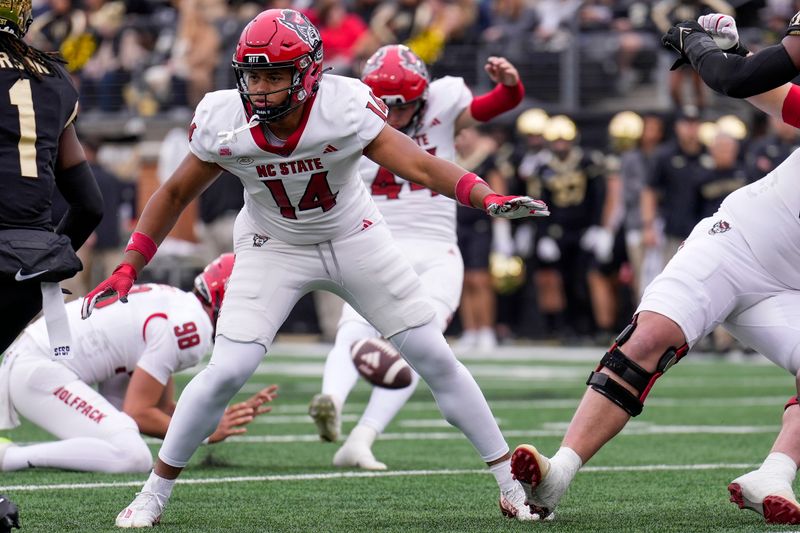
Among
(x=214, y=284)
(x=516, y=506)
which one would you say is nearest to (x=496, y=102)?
(x=214, y=284)

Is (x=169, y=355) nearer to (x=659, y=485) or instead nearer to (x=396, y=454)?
(x=396, y=454)

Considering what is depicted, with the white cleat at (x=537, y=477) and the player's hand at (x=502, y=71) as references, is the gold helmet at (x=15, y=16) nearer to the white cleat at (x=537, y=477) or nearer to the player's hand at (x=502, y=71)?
the white cleat at (x=537, y=477)

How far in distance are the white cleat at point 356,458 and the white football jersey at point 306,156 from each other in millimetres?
1773

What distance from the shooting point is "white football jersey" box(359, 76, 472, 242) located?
718 cm

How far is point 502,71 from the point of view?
6.97 metres

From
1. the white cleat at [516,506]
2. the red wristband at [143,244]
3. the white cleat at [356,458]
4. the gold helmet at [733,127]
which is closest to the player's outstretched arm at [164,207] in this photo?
the red wristband at [143,244]

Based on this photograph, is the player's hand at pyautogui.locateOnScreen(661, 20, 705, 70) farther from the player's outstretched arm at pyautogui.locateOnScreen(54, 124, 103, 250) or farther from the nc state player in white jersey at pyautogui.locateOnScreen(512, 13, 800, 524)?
the player's outstretched arm at pyautogui.locateOnScreen(54, 124, 103, 250)

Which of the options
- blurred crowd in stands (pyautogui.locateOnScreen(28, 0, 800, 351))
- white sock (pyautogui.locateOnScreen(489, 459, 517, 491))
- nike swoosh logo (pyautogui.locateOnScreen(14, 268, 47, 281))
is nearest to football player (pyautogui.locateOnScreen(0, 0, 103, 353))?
nike swoosh logo (pyautogui.locateOnScreen(14, 268, 47, 281))

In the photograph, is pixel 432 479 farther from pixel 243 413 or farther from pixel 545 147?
pixel 545 147

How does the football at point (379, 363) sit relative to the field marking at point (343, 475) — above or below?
above

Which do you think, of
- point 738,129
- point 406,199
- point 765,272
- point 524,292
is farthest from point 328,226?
point 524,292

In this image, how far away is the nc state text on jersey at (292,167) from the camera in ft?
15.6

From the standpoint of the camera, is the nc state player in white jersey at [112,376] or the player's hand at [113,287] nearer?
the player's hand at [113,287]

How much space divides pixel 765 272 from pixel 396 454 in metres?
2.86
